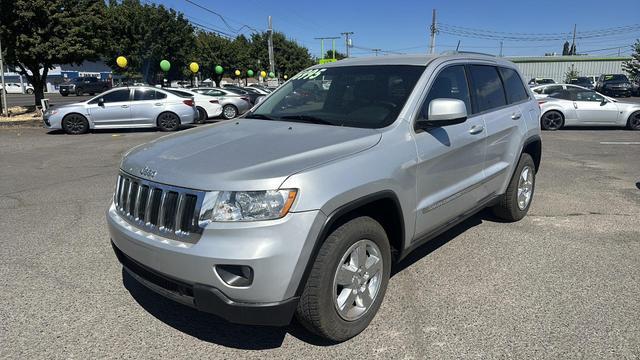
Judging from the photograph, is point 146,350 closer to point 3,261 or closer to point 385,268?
point 385,268

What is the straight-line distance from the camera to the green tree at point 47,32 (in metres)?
17.8

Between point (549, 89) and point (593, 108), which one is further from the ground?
point (549, 89)

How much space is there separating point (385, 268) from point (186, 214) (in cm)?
136

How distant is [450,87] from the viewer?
152 inches

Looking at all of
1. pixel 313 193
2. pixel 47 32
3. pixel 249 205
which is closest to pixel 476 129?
pixel 313 193

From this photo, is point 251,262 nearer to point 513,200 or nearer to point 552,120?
point 513,200

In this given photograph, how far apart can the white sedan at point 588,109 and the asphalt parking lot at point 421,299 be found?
9.45m

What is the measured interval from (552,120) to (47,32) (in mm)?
19175

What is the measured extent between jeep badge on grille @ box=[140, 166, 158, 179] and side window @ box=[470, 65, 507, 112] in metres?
2.89

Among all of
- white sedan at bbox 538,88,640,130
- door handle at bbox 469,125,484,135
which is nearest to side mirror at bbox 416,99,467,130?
door handle at bbox 469,125,484,135

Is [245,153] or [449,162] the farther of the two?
[449,162]

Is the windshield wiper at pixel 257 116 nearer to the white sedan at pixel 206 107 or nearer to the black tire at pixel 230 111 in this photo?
the white sedan at pixel 206 107

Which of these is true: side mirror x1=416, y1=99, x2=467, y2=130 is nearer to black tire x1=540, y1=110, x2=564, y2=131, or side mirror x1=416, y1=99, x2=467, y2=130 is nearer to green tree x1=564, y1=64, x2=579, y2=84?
black tire x1=540, y1=110, x2=564, y2=131

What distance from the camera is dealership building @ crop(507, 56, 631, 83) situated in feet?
216
